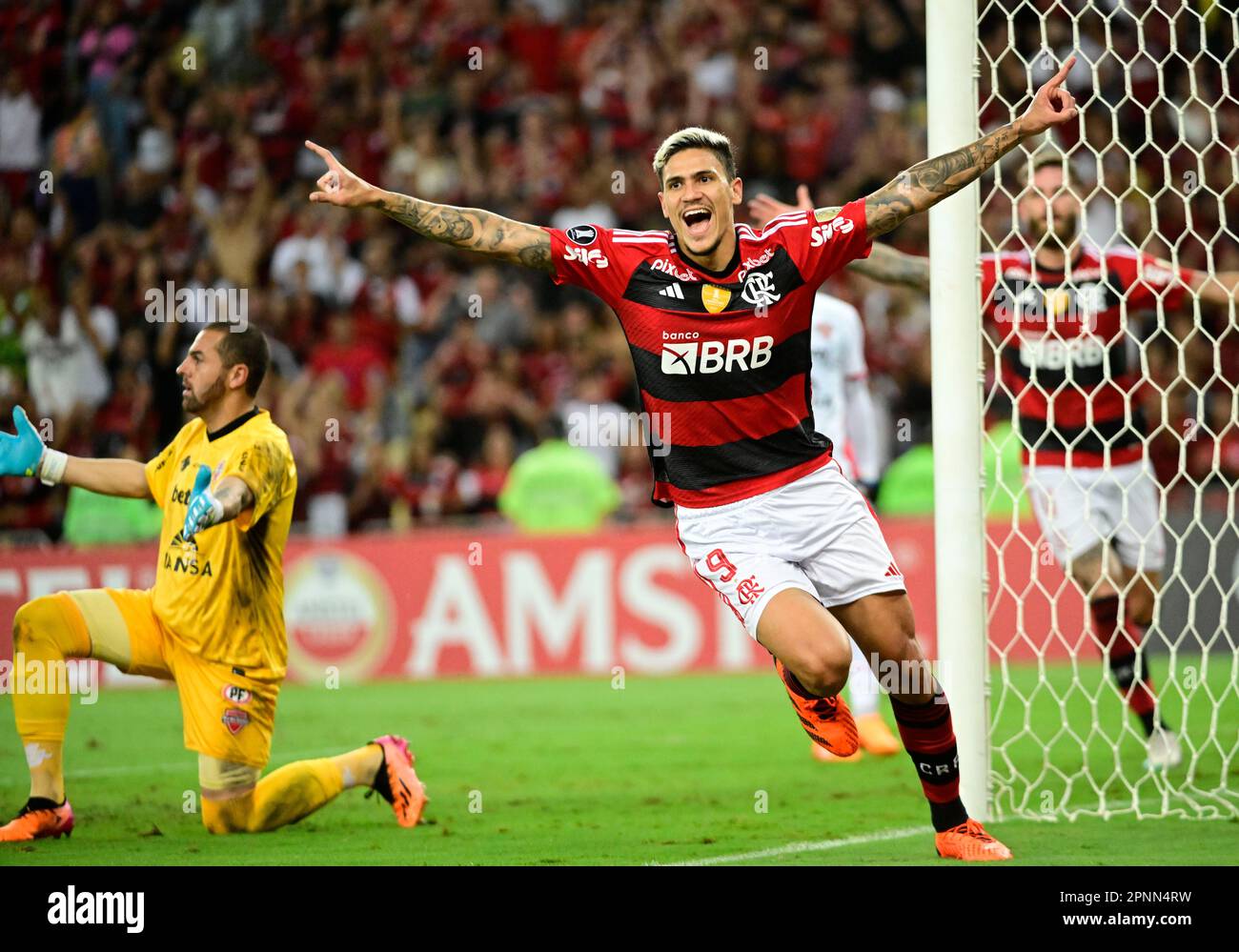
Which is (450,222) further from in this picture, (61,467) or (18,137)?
(18,137)

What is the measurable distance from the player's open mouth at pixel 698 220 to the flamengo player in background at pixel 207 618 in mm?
1962

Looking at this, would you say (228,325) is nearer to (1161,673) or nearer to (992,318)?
(992,318)

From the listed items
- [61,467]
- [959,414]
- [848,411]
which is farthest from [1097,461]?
[61,467]

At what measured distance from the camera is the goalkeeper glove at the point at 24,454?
21.3ft

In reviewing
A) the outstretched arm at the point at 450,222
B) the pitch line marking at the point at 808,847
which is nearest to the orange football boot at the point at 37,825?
the pitch line marking at the point at 808,847

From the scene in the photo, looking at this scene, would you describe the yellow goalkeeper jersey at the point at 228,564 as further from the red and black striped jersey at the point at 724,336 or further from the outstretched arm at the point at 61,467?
the red and black striped jersey at the point at 724,336

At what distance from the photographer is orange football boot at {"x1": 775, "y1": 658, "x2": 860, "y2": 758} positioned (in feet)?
19.0

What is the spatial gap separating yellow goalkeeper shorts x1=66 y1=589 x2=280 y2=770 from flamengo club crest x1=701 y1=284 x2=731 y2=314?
244 cm

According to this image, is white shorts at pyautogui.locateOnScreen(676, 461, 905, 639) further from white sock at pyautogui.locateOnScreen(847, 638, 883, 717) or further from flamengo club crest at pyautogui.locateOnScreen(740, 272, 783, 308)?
white sock at pyautogui.locateOnScreen(847, 638, 883, 717)

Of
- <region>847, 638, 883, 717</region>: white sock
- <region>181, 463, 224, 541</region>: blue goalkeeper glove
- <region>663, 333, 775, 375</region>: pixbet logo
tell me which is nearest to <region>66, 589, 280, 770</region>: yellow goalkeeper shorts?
<region>181, 463, 224, 541</region>: blue goalkeeper glove

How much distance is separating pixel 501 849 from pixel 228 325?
2418 millimetres
